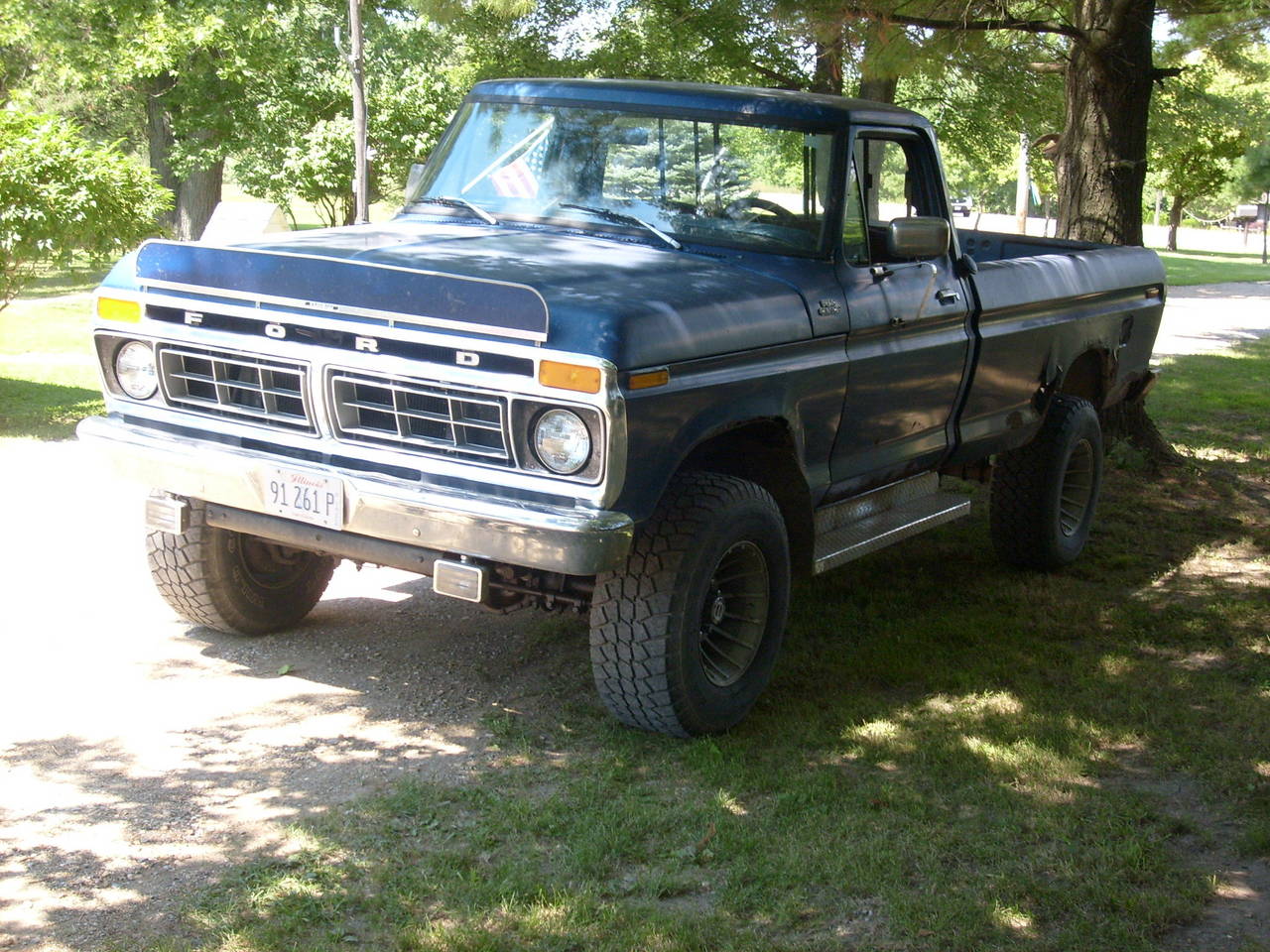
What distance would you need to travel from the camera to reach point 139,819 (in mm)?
4168

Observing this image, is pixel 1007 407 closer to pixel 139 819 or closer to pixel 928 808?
pixel 928 808

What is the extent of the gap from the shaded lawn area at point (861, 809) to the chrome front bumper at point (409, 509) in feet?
2.59

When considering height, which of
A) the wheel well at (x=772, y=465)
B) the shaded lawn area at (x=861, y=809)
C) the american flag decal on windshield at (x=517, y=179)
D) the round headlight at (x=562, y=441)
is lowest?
the shaded lawn area at (x=861, y=809)

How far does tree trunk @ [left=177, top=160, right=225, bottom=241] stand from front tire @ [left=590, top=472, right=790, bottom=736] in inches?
865

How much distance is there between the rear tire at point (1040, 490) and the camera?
284 inches

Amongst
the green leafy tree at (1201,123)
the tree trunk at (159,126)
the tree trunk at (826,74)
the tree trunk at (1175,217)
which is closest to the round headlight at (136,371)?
the tree trunk at (826,74)

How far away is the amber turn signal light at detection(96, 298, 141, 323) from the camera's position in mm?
4980

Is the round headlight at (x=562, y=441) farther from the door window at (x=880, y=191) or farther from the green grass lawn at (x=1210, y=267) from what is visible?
the green grass lawn at (x=1210, y=267)

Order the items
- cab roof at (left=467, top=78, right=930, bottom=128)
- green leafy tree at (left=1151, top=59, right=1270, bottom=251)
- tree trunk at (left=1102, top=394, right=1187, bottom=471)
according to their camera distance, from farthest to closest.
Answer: green leafy tree at (left=1151, top=59, right=1270, bottom=251), tree trunk at (left=1102, top=394, right=1187, bottom=471), cab roof at (left=467, top=78, right=930, bottom=128)

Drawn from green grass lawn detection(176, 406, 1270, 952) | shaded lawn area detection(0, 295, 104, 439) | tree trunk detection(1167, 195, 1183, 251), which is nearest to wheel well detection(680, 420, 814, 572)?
green grass lawn detection(176, 406, 1270, 952)

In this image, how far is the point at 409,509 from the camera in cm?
439

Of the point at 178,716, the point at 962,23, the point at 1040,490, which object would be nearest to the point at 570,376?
the point at 178,716

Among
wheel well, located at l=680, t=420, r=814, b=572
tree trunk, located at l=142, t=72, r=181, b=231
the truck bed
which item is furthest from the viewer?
tree trunk, located at l=142, t=72, r=181, b=231

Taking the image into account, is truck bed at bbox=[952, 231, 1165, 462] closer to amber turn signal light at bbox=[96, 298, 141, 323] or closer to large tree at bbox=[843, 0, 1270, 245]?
large tree at bbox=[843, 0, 1270, 245]
